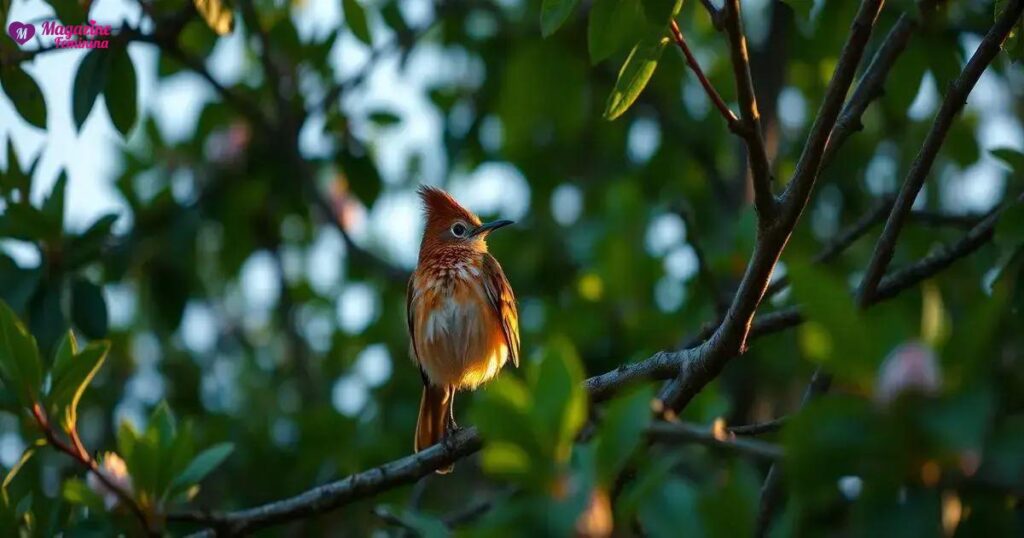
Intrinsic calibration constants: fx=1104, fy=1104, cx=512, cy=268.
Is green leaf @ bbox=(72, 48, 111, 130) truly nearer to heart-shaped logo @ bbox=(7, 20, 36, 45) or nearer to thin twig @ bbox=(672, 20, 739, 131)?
heart-shaped logo @ bbox=(7, 20, 36, 45)

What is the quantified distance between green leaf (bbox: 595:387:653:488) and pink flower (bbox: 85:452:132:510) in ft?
6.81

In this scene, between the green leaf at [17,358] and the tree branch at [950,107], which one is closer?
the tree branch at [950,107]

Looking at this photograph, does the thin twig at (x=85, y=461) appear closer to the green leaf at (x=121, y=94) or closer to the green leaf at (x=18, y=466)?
the green leaf at (x=18, y=466)

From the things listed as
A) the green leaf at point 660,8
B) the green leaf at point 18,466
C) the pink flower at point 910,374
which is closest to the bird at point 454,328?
the green leaf at point 18,466

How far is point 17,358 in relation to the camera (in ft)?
11.8

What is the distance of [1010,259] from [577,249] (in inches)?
123

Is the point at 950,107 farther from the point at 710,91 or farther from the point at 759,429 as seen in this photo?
the point at 759,429

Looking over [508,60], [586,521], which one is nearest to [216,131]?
[508,60]

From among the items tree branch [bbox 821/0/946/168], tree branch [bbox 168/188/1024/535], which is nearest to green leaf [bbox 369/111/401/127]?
tree branch [bbox 168/188/1024/535]

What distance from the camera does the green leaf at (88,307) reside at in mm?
5207

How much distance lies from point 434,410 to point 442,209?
1393mm

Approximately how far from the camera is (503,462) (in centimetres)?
242

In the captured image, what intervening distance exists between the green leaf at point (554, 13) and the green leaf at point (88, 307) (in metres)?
2.95

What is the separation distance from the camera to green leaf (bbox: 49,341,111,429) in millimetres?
3707
